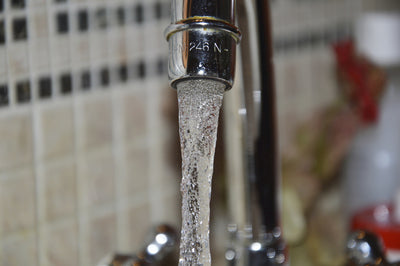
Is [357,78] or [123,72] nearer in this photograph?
[123,72]

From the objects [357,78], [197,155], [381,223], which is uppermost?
[357,78]

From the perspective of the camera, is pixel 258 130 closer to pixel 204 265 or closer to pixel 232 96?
pixel 232 96

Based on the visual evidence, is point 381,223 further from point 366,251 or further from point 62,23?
point 62,23

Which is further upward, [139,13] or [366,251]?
[139,13]

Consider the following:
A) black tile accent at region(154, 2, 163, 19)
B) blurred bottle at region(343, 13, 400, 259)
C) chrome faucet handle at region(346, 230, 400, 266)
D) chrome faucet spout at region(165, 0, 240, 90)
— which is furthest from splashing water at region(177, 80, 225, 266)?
blurred bottle at region(343, 13, 400, 259)

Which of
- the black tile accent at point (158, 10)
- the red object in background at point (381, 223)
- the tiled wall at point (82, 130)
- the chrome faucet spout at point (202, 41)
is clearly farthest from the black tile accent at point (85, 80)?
the red object in background at point (381, 223)

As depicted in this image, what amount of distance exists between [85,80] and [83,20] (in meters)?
0.06

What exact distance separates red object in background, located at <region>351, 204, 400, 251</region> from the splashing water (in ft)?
1.11

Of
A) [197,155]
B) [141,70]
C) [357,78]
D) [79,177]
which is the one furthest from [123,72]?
[357,78]

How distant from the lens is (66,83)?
549 millimetres

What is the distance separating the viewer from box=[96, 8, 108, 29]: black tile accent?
0.58m

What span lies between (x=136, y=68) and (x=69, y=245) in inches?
8.3

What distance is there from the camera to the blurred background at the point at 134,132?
20.3 inches

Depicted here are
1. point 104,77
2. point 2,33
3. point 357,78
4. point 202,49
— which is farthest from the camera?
point 357,78
